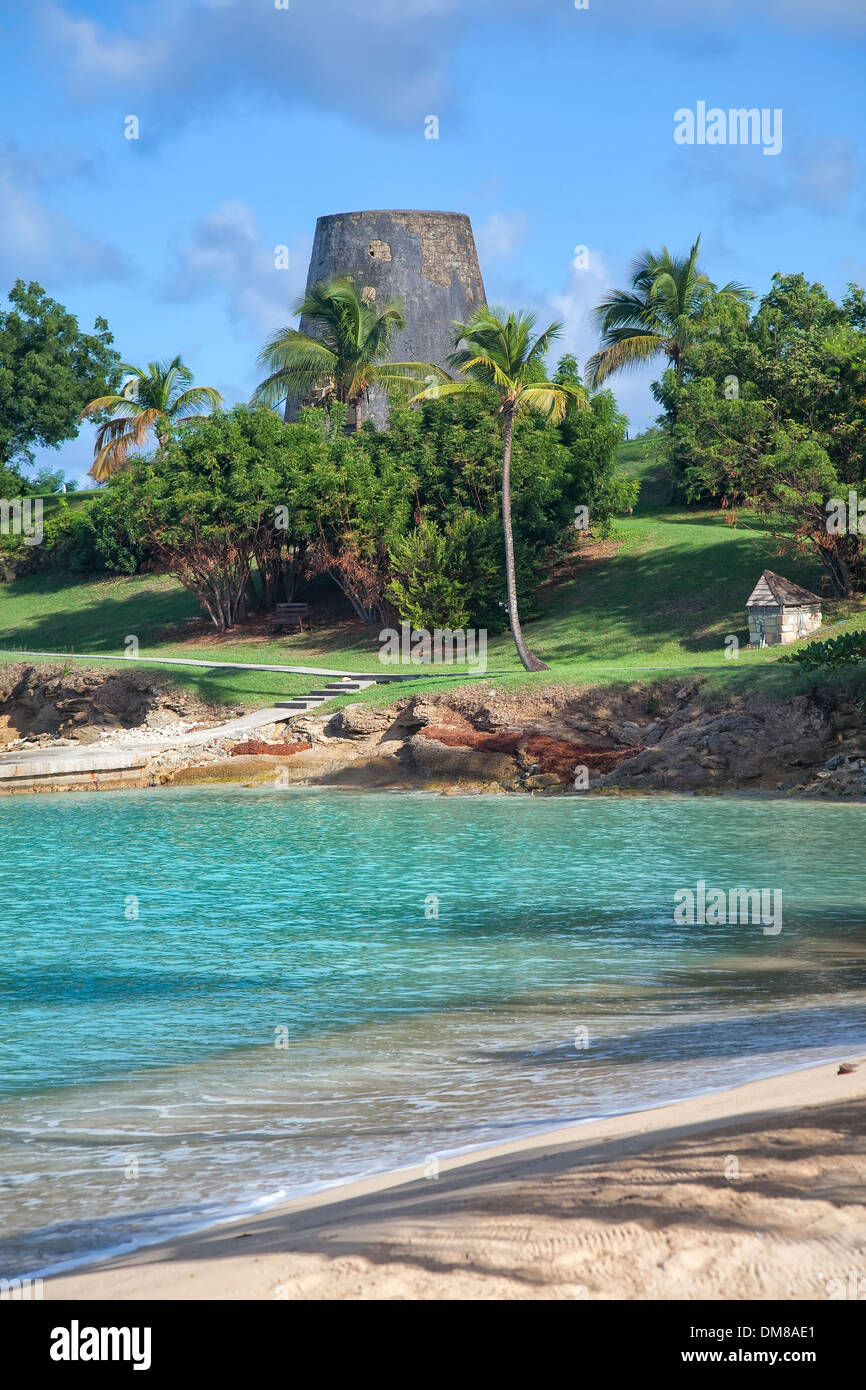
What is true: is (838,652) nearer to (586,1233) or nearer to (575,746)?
(575,746)

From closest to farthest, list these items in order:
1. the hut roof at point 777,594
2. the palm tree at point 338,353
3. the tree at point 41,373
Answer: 1. the hut roof at point 777,594
2. the palm tree at point 338,353
3. the tree at point 41,373

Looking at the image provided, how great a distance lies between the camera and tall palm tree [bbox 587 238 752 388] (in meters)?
50.6

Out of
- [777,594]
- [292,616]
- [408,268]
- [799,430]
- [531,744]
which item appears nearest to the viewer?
[531,744]

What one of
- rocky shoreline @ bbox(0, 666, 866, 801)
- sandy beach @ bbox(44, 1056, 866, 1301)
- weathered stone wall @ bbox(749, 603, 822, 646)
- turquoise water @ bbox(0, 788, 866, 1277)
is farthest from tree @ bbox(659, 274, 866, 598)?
sandy beach @ bbox(44, 1056, 866, 1301)

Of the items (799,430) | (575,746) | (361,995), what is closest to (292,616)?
(799,430)

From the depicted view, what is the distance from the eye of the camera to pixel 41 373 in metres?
66.4

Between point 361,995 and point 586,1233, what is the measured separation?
21.5ft

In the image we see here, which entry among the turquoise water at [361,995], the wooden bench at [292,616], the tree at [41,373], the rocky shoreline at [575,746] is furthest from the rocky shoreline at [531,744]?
the tree at [41,373]

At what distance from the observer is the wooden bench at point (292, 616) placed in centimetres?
4466

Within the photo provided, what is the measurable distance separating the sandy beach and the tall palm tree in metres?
48.2

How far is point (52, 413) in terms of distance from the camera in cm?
6638

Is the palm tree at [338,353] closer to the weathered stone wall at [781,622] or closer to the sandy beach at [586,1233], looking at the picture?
the weathered stone wall at [781,622]

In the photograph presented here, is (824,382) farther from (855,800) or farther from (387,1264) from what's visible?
(387,1264)

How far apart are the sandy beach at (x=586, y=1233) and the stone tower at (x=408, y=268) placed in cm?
4947
